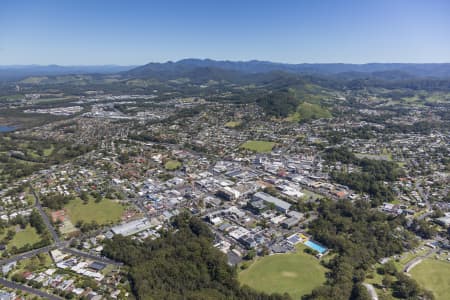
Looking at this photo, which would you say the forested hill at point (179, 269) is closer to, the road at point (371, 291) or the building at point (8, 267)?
the road at point (371, 291)

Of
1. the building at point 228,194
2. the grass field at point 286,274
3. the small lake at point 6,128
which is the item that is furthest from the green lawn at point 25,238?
the small lake at point 6,128

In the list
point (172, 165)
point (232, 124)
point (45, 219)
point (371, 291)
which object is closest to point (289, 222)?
point (371, 291)

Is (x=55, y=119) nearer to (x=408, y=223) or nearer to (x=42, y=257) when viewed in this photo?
(x=42, y=257)

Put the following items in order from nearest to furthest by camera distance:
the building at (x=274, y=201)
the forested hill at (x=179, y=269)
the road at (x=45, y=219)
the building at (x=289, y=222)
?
the forested hill at (x=179, y=269) → the road at (x=45, y=219) → the building at (x=289, y=222) → the building at (x=274, y=201)

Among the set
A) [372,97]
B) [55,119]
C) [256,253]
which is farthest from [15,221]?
[372,97]

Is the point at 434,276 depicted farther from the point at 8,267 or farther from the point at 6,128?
the point at 6,128

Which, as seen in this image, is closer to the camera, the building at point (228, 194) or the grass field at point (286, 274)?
the grass field at point (286, 274)

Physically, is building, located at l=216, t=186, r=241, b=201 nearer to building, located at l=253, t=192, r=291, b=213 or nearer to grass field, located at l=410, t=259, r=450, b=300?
building, located at l=253, t=192, r=291, b=213
